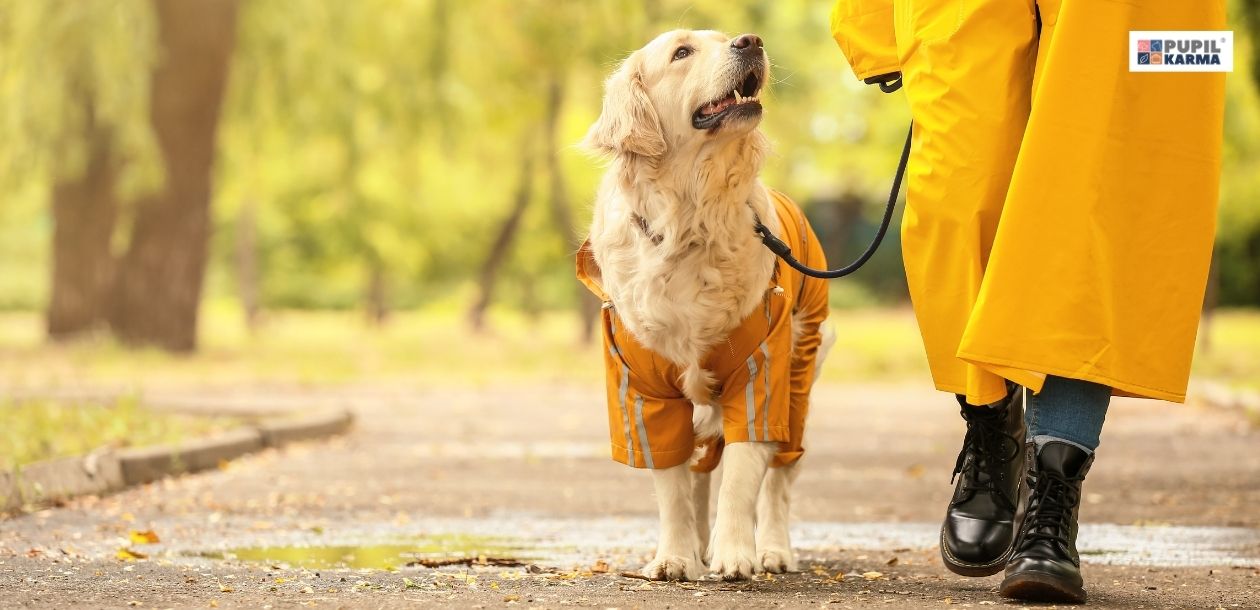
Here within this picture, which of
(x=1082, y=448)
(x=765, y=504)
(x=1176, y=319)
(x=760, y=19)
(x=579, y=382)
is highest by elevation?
(x=760, y=19)

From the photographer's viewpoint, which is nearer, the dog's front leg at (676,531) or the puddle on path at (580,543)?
the dog's front leg at (676,531)

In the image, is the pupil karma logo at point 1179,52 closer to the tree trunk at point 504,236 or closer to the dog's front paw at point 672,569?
the dog's front paw at point 672,569

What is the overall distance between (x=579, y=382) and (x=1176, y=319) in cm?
1343

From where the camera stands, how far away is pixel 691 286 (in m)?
4.43

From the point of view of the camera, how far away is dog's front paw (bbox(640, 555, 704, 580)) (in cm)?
431

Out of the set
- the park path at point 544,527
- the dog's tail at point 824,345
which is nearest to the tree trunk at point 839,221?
the park path at point 544,527

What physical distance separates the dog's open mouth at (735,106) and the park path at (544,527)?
1.31 m

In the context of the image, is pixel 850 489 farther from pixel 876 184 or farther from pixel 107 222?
pixel 876 184

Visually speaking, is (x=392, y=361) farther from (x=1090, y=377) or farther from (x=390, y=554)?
(x=1090, y=377)

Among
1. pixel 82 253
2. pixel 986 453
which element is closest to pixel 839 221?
pixel 82 253

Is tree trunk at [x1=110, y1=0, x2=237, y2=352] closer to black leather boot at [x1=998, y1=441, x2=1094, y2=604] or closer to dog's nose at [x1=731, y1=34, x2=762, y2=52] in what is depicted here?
dog's nose at [x1=731, y1=34, x2=762, y2=52]

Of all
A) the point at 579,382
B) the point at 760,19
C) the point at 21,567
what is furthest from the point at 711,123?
the point at 760,19

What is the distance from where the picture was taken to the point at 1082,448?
148 inches

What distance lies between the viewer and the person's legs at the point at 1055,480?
366 centimetres
